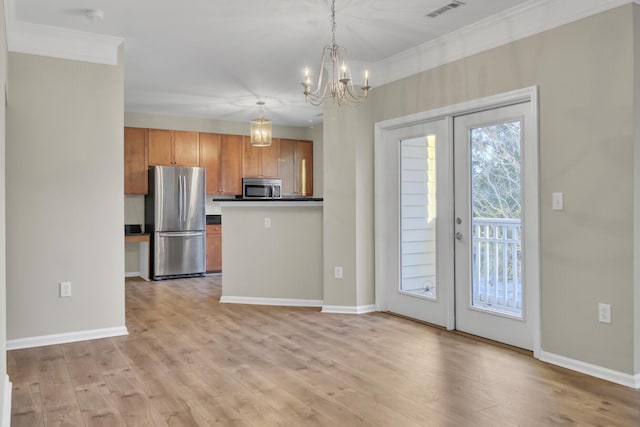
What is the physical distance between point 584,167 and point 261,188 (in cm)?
598

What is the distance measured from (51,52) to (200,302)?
9.67 feet

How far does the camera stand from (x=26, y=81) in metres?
3.95

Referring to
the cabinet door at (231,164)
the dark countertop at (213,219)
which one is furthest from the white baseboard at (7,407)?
the cabinet door at (231,164)

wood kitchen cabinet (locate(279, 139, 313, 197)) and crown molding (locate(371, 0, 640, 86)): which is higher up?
crown molding (locate(371, 0, 640, 86))

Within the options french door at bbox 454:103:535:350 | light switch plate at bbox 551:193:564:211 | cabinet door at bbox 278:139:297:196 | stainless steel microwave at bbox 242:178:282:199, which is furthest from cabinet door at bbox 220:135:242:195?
light switch plate at bbox 551:193:564:211

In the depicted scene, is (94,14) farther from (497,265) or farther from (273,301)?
(497,265)

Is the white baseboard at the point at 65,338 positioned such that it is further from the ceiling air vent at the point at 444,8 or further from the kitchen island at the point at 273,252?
the ceiling air vent at the point at 444,8

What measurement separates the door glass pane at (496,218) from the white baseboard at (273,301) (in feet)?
6.11

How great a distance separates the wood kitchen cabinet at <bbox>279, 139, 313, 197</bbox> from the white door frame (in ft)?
13.3

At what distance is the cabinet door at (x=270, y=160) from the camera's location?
343 inches

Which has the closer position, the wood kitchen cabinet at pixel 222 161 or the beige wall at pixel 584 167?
the beige wall at pixel 584 167

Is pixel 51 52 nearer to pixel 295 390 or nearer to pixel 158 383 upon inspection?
pixel 158 383

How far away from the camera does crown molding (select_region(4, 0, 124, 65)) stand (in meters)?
3.89

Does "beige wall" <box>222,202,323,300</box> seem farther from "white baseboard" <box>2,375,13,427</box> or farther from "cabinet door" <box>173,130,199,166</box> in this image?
"white baseboard" <box>2,375,13,427</box>
